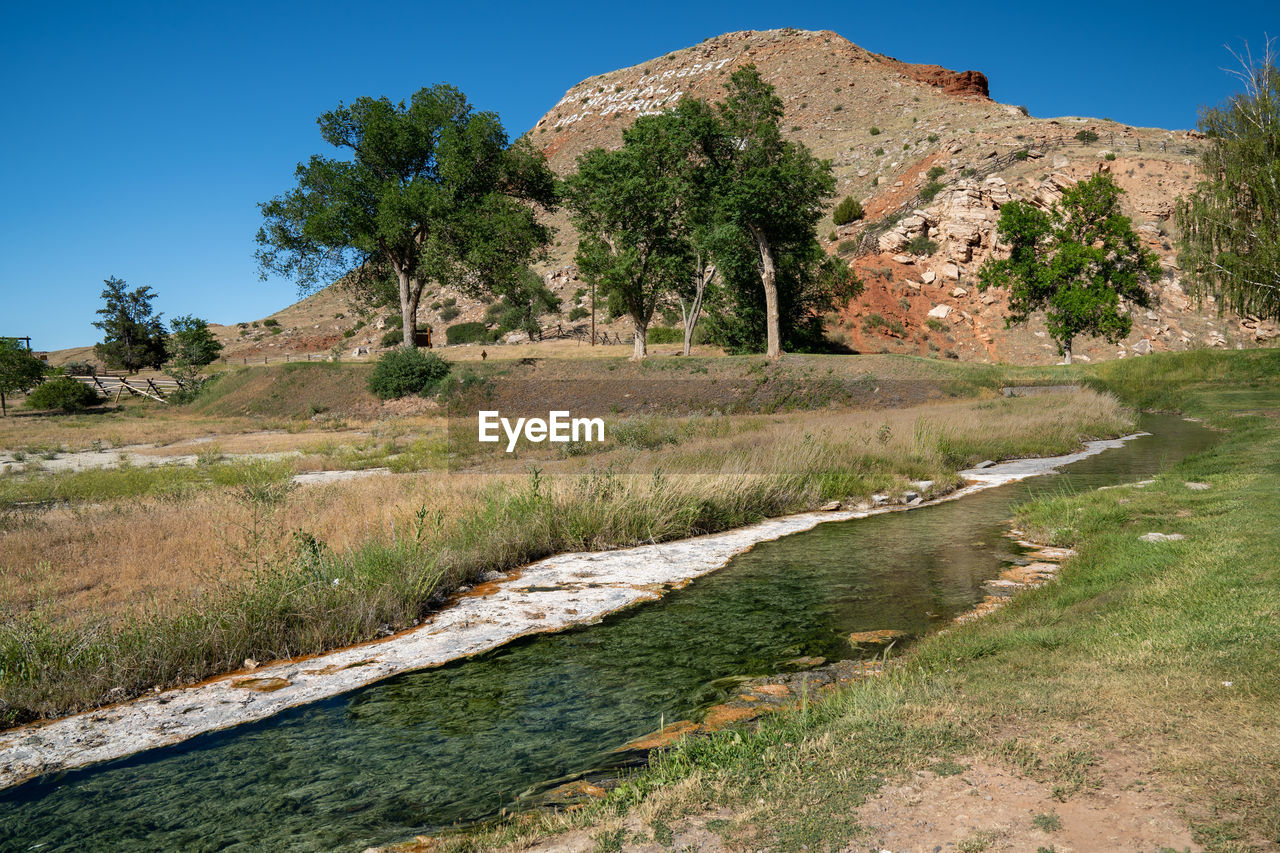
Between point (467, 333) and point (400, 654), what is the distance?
226ft

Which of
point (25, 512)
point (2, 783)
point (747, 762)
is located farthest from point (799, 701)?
point (25, 512)

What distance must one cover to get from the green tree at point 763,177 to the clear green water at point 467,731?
89.2 feet

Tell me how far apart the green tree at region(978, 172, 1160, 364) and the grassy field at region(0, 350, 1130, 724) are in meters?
22.3

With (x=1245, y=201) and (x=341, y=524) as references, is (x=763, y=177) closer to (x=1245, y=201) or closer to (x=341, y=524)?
(x=1245, y=201)

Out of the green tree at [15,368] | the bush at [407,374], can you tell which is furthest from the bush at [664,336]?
the green tree at [15,368]

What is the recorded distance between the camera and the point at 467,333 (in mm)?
74125

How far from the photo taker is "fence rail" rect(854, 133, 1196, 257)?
59.6 m

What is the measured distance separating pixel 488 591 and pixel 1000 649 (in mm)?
6419

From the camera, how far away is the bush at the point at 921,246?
58219mm

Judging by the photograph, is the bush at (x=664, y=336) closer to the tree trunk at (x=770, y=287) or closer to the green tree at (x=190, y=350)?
the tree trunk at (x=770, y=287)

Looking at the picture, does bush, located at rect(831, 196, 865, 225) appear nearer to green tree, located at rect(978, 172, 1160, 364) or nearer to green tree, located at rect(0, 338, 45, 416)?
green tree, located at rect(978, 172, 1160, 364)

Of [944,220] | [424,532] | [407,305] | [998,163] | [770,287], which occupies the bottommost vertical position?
[424,532]

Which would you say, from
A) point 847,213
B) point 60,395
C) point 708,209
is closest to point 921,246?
point 847,213

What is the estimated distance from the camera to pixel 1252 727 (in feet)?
14.0
